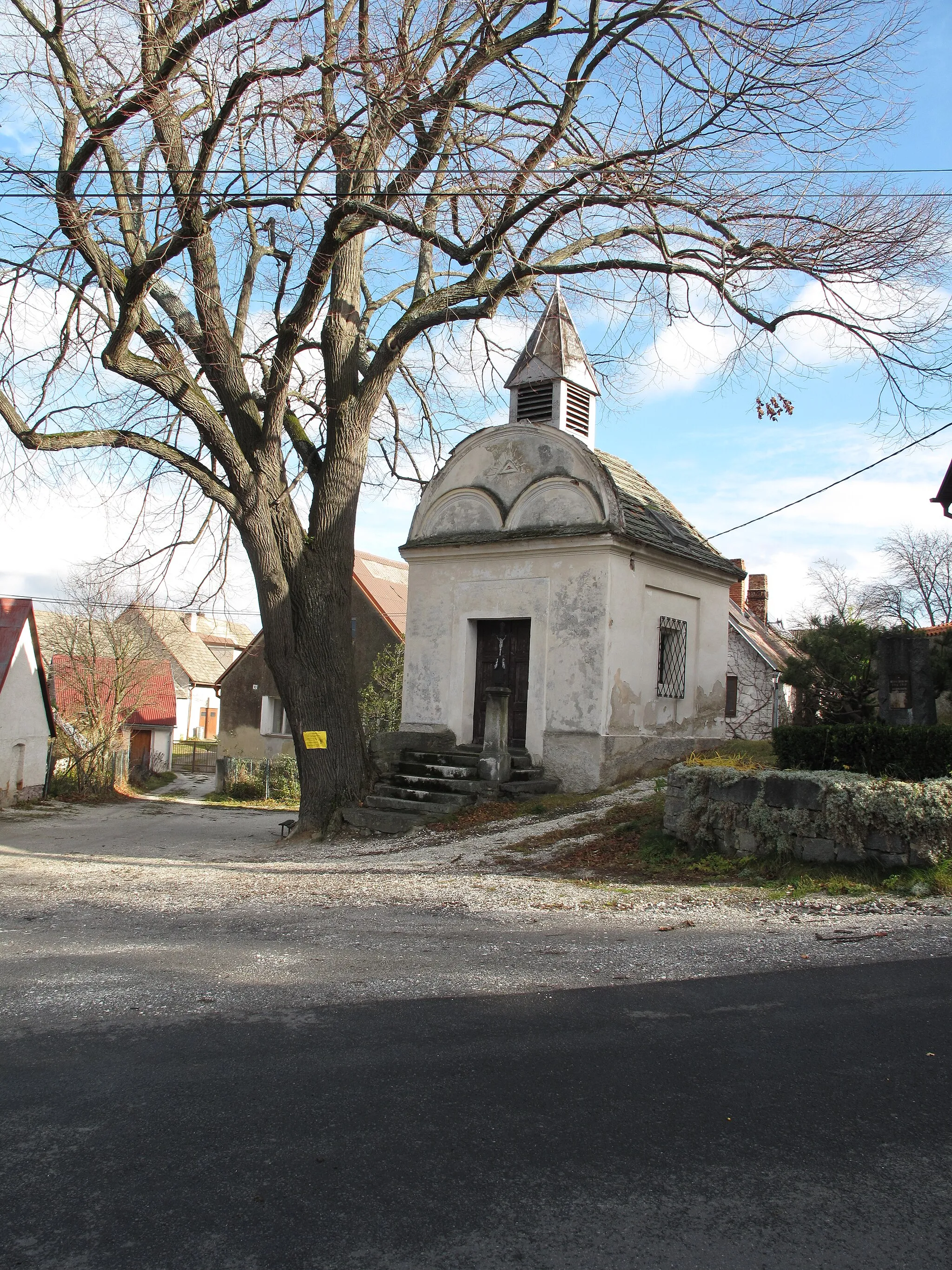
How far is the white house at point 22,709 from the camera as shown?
2469 cm

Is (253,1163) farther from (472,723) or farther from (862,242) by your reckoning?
(472,723)

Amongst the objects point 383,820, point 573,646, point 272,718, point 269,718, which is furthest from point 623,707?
point 269,718

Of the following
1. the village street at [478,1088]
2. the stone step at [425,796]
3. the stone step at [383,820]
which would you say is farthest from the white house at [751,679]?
the village street at [478,1088]

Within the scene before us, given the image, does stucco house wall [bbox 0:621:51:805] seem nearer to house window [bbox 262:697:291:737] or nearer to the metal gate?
house window [bbox 262:697:291:737]

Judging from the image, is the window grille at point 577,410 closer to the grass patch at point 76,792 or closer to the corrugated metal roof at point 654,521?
the corrugated metal roof at point 654,521

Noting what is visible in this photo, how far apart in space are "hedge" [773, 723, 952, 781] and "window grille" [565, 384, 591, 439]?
30.6 feet

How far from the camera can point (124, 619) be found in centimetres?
3362

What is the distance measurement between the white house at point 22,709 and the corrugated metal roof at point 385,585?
9.37 m

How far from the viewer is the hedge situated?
1002 centimetres

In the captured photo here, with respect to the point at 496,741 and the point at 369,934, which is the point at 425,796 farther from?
the point at 369,934

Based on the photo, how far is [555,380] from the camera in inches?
738

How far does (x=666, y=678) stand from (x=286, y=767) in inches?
596

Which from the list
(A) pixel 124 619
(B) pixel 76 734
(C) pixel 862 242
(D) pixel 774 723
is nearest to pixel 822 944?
(C) pixel 862 242

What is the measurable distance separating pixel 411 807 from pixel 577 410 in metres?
8.59
